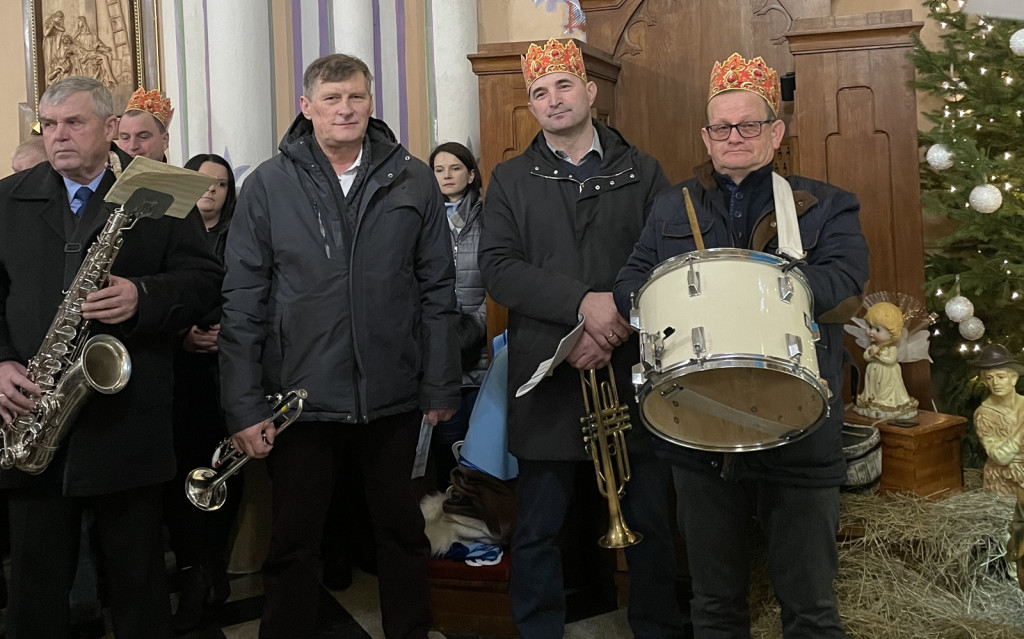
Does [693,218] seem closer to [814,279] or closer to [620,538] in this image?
[814,279]

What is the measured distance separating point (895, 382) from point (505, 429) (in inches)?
51.8

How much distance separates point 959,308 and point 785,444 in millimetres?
1651

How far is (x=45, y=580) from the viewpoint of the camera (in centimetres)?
249

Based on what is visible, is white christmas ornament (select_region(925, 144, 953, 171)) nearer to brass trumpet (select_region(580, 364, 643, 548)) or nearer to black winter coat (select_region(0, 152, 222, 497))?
brass trumpet (select_region(580, 364, 643, 548))

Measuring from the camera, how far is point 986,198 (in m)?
3.35

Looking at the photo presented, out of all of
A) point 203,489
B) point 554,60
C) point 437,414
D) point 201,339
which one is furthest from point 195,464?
point 554,60

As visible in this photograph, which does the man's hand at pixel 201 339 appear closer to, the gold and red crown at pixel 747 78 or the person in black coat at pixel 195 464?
the person in black coat at pixel 195 464

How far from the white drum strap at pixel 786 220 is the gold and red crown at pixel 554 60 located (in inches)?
34.0

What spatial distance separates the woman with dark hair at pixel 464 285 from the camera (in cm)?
368

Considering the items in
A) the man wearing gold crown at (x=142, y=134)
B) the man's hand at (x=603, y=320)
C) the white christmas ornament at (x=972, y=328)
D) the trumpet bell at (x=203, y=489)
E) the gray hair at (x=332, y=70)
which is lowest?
the trumpet bell at (x=203, y=489)

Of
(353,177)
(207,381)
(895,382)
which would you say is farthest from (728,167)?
(207,381)

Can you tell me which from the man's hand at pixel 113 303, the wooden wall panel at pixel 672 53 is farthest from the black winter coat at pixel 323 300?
the wooden wall panel at pixel 672 53

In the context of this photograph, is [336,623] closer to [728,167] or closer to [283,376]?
[283,376]

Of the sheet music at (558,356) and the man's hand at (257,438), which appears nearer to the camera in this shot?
the sheet music at (558,356)
